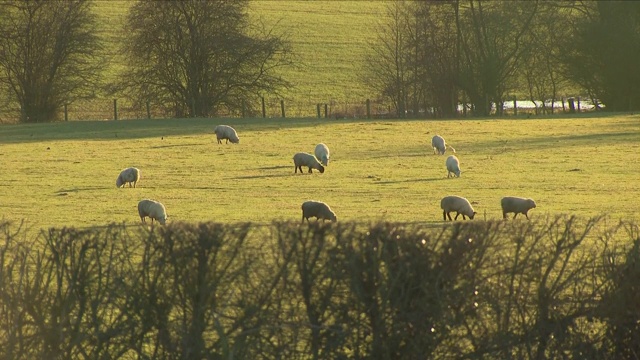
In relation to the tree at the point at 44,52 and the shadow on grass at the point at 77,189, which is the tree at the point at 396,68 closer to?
the tree at the point at 44,52

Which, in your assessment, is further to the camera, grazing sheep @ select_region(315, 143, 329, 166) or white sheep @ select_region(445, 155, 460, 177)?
grazing sheep @ select_region(315, 143, 329, 166)

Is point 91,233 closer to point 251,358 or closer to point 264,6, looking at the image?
point 251,358

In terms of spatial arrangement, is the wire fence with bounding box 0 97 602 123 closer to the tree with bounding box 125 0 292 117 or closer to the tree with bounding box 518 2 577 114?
the tree with bounding box 125 0 292 117

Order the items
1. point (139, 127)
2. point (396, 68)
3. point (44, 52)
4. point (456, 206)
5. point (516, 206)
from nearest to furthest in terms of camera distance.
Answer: point (456, 206), point (516, 206), point (139, 127), point (44, 52), point (396, 68)

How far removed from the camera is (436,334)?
9.68 m

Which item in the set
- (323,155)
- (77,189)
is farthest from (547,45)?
(77,189)

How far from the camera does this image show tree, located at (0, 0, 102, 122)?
6303cm

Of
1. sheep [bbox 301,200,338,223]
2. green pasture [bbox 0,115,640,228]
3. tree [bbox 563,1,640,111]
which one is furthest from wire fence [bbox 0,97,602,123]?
sheep [bbox 301,200,338,223]

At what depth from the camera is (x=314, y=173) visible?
33062mm

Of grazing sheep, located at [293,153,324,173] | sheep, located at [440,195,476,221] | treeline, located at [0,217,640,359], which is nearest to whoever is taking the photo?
treeline, located at [0,217,640,359]

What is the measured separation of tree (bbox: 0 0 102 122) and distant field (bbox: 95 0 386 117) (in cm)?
649

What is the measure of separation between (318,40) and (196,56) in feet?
81.4

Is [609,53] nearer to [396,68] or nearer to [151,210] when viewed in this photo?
[396,68]

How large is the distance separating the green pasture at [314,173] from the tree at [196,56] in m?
9.86
